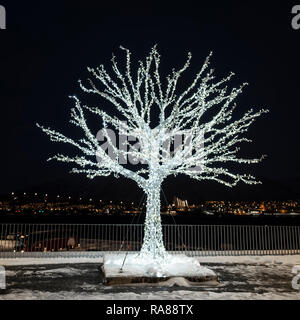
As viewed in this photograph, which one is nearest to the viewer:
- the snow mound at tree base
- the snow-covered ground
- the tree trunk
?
the snow-covered ground

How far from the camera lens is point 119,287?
797 centimetres

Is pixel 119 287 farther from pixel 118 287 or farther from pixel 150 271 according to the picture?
pixel 150 271

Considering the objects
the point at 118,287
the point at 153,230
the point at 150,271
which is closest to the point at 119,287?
the point at 118,287

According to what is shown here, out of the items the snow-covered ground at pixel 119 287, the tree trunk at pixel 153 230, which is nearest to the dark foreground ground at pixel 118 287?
the snow-covered ground at pixel 119 287

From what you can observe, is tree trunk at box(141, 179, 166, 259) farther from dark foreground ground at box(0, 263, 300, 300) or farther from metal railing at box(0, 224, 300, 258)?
dark foreground ground at box(0, 263, 300, 300)

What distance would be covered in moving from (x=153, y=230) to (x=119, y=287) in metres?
2.49

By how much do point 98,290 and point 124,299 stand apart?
40.1 inches

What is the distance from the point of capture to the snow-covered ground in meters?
7.16

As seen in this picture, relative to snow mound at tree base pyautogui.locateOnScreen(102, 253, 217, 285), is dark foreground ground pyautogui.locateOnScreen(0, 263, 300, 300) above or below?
below

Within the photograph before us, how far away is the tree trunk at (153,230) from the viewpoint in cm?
1005

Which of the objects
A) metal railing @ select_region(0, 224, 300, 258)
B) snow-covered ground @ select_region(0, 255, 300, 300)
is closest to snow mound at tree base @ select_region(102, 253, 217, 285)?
snow-covered ground @ select_region(0, 255, 300, 300)

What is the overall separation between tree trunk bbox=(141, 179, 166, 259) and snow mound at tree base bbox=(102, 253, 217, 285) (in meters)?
0.22
